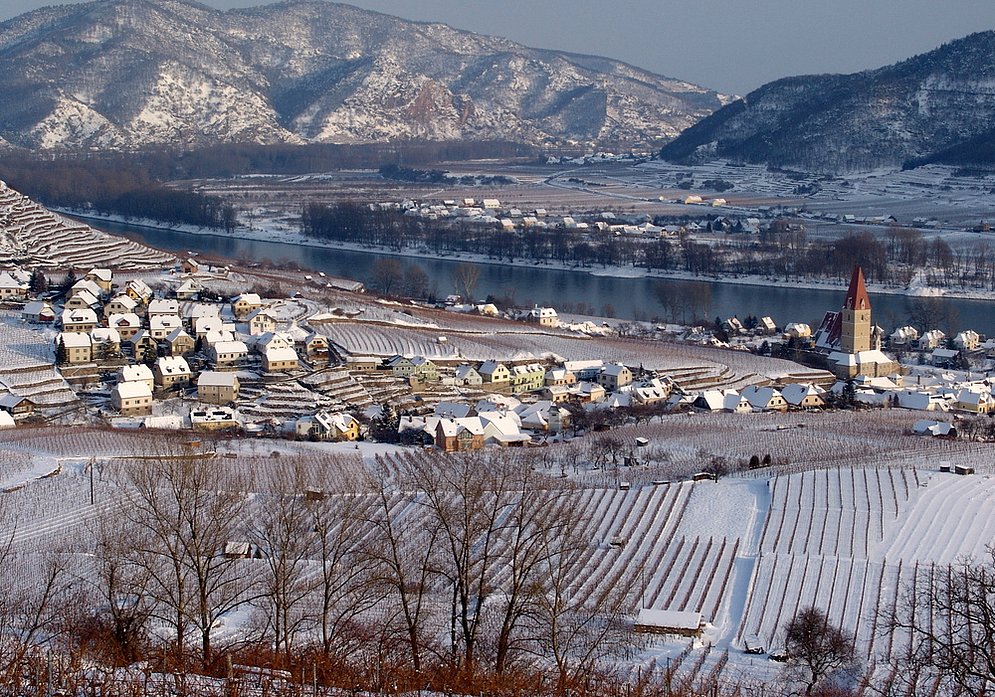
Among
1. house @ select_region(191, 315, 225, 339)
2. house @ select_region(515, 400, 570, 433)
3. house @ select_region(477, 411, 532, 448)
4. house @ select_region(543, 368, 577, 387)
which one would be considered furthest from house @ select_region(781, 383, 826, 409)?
house @ select_region(191, 315, 225, 339)

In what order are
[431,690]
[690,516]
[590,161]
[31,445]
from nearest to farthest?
1. [431,690]
2. [690,516]
3. [31,445]
4. [590,161]

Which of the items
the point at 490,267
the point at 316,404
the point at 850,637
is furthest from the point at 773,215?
the point at 850,637

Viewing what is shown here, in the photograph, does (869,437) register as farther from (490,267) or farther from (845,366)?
(490,267)

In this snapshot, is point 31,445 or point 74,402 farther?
point 74,402

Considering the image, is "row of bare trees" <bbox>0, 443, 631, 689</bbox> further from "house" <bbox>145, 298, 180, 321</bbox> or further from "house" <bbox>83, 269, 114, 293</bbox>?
"house" <bbox>83, 269, 114, 293</bbox>

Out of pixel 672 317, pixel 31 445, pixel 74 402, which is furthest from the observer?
pixel 672 317

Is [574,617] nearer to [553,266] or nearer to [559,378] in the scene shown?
[559,378]
